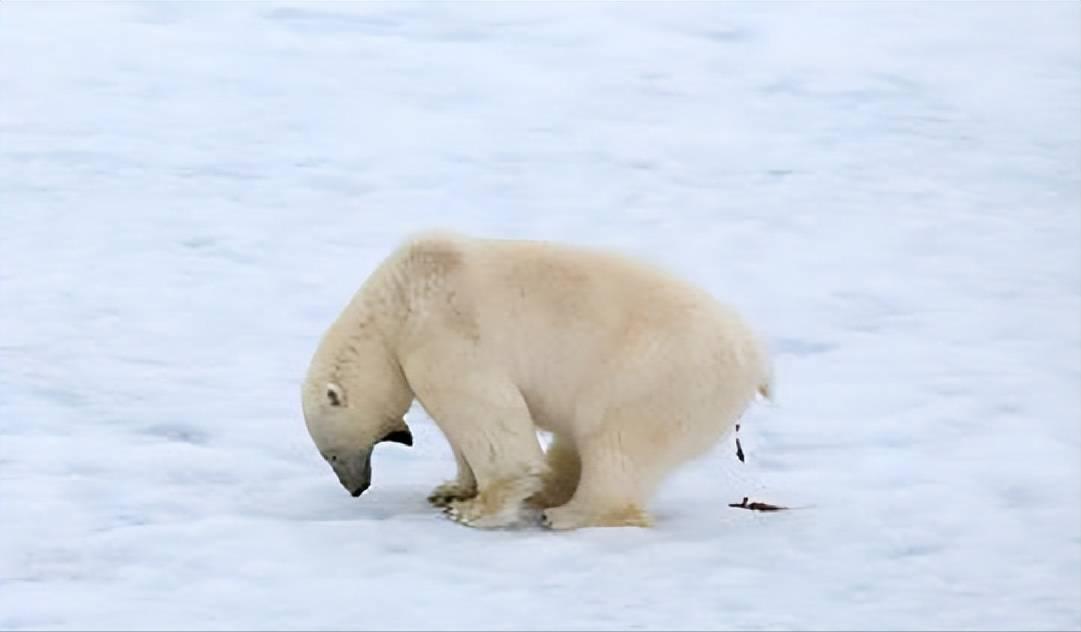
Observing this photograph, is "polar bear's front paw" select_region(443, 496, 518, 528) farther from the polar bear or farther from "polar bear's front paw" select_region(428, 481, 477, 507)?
"polar bear's front paw" select_region(428, 481, 477, 507)

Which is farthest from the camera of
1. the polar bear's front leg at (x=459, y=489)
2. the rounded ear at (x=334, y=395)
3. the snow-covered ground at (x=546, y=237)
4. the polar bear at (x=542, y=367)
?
the polar bear's front leg at (x=459, y=489)

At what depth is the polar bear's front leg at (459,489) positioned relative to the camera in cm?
484

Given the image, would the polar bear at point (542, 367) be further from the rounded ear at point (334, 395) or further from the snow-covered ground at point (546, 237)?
the snow-covered ground at point (546, 237)

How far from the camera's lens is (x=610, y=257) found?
186 inches

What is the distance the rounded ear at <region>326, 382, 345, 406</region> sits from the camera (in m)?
4.69

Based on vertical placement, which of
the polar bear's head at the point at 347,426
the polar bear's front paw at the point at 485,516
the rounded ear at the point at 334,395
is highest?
the rounded ear at the point at 334,395

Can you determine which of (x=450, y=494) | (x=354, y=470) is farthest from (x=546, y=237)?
(x=354, y=470)

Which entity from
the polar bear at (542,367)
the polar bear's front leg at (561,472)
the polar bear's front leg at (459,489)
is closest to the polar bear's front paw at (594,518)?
the polar bear at (542,367)

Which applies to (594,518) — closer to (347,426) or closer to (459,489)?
(459,489)

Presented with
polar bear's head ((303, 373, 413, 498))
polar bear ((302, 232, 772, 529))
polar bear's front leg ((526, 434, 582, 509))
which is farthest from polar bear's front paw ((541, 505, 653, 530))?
polar bear's head ((303, 373, 413, 498))

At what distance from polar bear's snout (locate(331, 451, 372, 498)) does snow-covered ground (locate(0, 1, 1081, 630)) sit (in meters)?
0.07

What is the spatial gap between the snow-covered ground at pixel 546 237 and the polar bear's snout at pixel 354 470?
74 mm

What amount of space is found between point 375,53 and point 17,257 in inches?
136

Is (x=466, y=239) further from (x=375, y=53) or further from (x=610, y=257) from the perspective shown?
(x=375, y=53)
